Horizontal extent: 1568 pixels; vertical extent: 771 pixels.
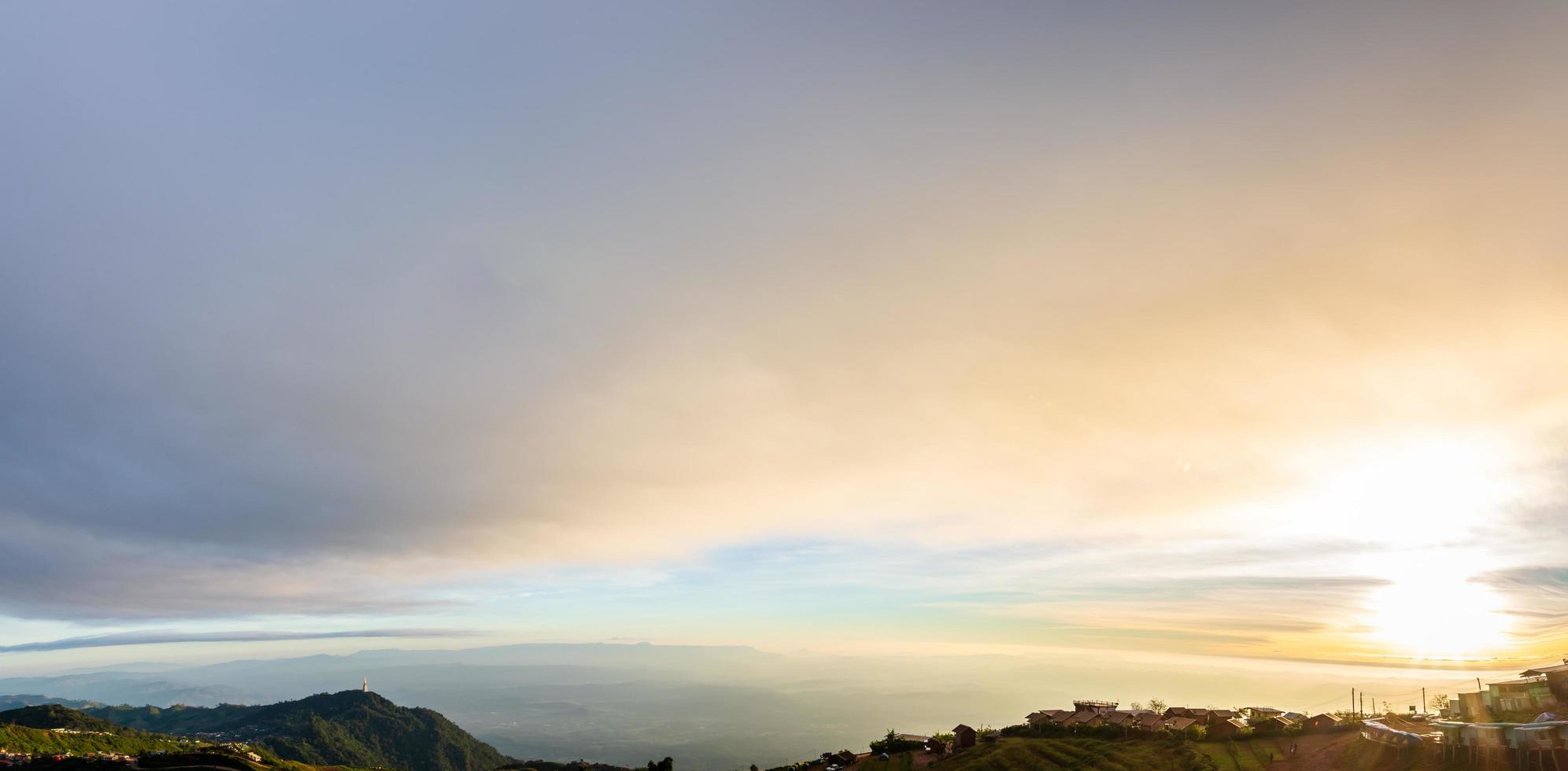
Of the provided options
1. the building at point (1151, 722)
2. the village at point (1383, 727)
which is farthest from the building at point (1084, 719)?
the building at point (1151, 722)

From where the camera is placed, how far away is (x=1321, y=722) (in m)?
65.1

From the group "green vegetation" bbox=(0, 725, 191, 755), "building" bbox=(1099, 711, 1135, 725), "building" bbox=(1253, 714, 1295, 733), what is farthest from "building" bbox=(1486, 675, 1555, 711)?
"green vegetation" bbox=(0, 725, 191, 755)

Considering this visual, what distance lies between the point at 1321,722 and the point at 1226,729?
27.8 feet

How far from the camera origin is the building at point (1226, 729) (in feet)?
216

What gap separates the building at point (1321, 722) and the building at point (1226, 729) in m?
5.20

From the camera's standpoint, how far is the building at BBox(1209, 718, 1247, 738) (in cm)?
6581

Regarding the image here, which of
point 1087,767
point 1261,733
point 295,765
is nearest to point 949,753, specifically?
point 1087,767

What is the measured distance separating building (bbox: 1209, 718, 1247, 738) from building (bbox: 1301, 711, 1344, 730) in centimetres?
520

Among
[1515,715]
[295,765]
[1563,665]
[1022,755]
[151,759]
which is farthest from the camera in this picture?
[295,765]

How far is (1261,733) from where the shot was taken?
6600 centimetres

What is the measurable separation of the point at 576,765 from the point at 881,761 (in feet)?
334

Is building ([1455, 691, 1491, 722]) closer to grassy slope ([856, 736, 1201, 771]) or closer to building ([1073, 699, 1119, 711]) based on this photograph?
grassy slope ([856, 736, 1201, 771])

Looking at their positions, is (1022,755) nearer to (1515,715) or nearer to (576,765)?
(1515,715)

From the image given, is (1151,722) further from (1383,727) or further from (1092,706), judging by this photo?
(1383,727)
